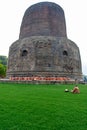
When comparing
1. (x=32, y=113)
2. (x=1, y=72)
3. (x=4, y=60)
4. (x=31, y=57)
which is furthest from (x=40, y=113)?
(x=4, y=60)

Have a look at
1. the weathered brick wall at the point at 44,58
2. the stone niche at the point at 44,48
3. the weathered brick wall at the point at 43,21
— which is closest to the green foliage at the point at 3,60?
the stone niche at the point at 44,48

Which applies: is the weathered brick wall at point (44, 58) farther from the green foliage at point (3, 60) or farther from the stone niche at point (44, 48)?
the green foliage at point (3, 60)

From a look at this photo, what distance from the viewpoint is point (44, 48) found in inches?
765

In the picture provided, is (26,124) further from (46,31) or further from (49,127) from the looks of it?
(46,31)

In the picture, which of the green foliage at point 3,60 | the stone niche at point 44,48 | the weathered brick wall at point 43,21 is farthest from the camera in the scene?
the green foliage at point 3,60

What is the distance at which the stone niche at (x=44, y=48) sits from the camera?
19016 millimetres

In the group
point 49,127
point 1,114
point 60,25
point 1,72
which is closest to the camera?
point 49,127

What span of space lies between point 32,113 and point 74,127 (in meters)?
1.15

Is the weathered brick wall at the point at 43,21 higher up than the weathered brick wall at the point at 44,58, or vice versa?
the weathered brick wall at the point at 43,21

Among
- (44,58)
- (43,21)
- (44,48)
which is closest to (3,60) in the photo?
(43,21)

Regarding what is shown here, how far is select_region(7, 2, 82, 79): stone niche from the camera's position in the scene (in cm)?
1902

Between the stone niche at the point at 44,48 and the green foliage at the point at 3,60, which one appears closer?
the stone niche at the point at 44,48

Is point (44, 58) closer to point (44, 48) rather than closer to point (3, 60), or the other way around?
point (44, 48)

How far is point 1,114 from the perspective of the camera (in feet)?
12.9
